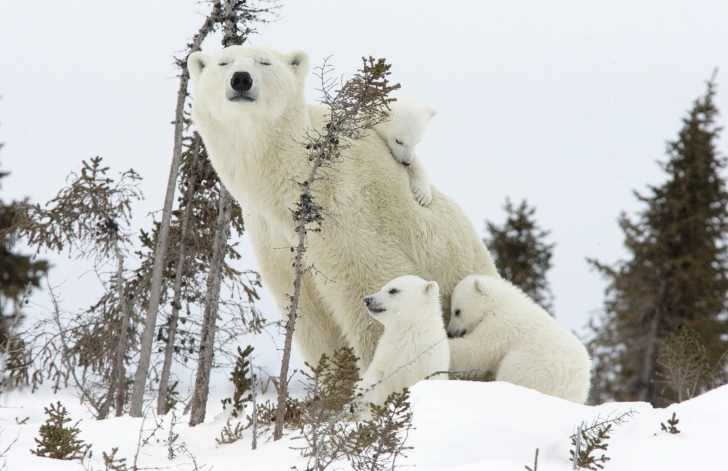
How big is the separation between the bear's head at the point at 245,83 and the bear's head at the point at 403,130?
2.62 feet

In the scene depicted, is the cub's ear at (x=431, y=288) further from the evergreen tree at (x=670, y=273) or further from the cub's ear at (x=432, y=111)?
the evergreen tree at (x=670, y=273)

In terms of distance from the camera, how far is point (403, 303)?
5562 millimetres

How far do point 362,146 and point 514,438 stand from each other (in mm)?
3029

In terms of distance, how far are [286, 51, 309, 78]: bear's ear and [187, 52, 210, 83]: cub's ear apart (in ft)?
2.23

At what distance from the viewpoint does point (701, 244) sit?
→ 18672 millimetres

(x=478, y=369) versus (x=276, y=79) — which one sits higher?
(x=276, y=79)

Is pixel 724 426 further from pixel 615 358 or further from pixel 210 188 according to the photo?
pixel 615 358

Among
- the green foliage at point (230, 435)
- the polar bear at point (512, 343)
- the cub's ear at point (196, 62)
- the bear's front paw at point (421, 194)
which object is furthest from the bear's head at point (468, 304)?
the cub's ear at point (196, 62)

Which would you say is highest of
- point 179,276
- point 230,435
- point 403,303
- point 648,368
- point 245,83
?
point 648,368

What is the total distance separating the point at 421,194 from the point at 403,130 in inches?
22.7

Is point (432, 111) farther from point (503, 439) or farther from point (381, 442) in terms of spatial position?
point (381, 442)

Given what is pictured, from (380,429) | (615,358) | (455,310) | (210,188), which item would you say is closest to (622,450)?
(380,429)

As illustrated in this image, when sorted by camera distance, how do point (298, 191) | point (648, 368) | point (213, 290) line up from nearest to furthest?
point (298, 191) < point (213, 290) < point (648, 368)

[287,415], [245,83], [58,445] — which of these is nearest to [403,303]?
[287,415]
